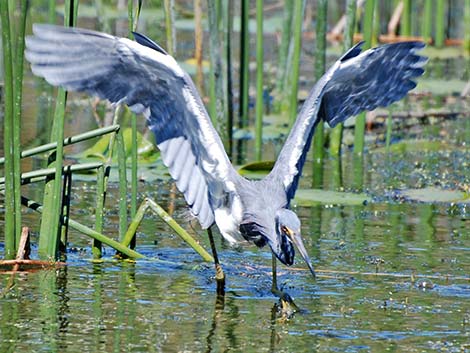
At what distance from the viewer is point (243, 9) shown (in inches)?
376

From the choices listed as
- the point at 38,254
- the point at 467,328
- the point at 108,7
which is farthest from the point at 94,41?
the point at 108,7

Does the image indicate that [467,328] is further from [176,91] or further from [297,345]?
[176,91]

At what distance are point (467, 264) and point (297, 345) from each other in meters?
1.91

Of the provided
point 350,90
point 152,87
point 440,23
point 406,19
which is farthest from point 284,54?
point 152,87

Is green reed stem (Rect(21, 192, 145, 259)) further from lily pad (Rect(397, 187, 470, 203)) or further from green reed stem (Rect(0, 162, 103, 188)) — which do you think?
lily pad (Rect(397, 187, 470, 203))

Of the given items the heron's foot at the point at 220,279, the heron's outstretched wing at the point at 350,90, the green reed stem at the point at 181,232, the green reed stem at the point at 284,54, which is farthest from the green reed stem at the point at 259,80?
the heron's foot at the point at 220,279

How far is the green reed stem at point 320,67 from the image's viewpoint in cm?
917

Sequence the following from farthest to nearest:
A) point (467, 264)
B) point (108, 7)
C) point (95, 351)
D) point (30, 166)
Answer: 1. point (108, 7)
2. point (30, 166)
3. point (467, 264)
4. point (95, 351)

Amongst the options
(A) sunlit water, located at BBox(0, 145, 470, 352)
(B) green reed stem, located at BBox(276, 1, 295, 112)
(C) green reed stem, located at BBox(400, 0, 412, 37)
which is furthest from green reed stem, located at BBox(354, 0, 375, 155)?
(C) green reed stem, located at BBox(400, 0, 412, 37)

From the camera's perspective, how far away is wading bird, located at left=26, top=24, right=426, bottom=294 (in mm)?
5594

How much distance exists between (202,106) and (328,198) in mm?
2277

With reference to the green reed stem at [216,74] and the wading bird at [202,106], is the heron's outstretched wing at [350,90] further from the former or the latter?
the green reed stem at [216,74]

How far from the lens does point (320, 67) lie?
9570 millimetres

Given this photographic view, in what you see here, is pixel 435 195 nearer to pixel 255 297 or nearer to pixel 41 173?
pixel 255 297
